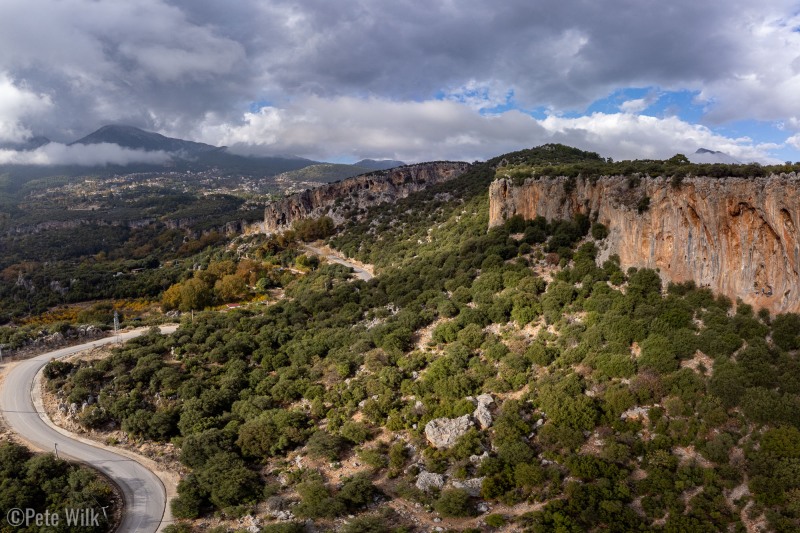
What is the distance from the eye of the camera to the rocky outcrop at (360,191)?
96.2m

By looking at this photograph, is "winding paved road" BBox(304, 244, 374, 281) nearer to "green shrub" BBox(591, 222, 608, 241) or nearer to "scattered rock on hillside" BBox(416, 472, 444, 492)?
"green shrub" BBox(591, 222, 608, 241)

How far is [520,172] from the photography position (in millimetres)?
47344

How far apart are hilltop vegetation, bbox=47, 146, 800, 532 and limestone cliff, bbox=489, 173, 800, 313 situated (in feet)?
4.21

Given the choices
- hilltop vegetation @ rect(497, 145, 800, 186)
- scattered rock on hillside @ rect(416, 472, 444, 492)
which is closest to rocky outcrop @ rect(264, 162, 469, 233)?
hilltop vegetation @ rect(497, 145, 800, 186)

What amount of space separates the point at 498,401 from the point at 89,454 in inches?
926

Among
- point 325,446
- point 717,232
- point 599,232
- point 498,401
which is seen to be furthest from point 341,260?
point 717,232

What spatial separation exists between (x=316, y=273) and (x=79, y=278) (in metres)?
48.1

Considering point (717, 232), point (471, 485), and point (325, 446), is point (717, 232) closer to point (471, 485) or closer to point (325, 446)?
point (471, 485)

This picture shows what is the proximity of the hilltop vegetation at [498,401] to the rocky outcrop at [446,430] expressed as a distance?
19.6 inches

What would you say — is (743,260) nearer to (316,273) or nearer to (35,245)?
(316,273)

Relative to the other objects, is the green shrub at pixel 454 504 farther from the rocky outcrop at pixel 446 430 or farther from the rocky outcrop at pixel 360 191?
the rocky outcrop at pixel 360 191

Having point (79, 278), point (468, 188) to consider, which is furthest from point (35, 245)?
point (468, 188)

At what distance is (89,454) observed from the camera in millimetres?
25375

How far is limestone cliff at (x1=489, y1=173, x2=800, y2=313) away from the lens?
22.7 meters
